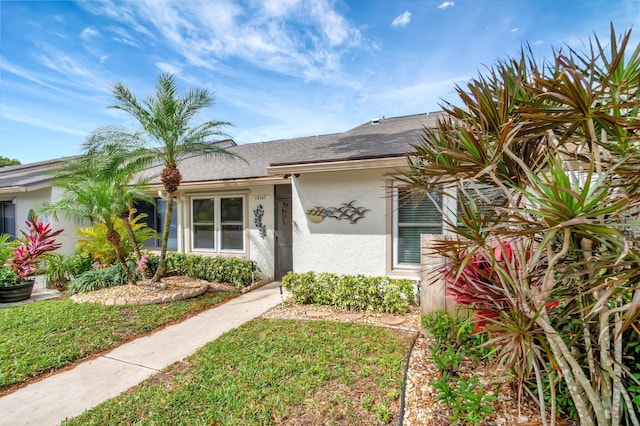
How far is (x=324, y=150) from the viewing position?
8445mm

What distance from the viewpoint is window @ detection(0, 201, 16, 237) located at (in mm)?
13148

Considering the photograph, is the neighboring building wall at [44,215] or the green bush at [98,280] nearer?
the green bush at [98,280]

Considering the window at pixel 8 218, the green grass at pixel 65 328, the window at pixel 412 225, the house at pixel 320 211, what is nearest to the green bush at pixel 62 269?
the green grass at pixel 65 328

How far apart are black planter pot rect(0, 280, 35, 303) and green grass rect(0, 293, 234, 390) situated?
3.10 ft

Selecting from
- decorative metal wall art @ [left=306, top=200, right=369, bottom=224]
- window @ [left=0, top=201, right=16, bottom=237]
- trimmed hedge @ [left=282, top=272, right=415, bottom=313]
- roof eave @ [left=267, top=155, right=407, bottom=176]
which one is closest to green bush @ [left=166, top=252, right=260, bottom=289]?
trimmed hedge @ [left=282, top=272, right=415, bottom=313]

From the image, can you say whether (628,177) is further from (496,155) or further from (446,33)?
(446,33)

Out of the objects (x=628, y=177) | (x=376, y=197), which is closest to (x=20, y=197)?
(x=376, y=197)

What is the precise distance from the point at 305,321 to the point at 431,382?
3.16m

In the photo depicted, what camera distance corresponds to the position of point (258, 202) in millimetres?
9750

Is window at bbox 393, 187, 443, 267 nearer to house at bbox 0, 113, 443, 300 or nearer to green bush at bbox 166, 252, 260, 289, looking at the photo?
house at bbox 0, 113, 443, 300

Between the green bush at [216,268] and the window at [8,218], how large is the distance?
9.34 m

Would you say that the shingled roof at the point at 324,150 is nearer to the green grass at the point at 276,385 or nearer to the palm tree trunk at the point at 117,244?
the palm tree trunk at the point at 117,244

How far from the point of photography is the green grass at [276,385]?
324cm

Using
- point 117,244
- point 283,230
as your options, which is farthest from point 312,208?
point 117,244
